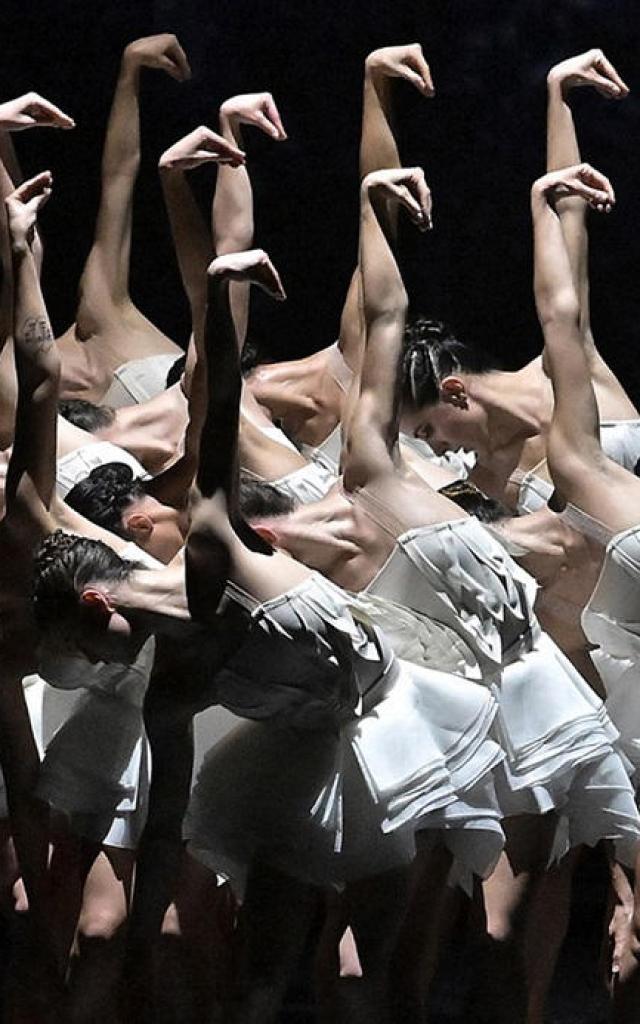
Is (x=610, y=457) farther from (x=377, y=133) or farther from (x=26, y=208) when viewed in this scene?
(x=26, y=208)

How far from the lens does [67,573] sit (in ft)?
14.9

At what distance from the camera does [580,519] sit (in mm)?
5430

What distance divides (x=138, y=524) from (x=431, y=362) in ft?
3.35

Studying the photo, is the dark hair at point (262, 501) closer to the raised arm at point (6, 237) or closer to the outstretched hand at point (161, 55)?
the raised arm at point (6, 237)

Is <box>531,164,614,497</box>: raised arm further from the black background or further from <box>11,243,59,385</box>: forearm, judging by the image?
the black background

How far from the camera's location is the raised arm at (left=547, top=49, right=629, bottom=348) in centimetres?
598

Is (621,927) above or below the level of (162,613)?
below

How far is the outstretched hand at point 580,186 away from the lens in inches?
217

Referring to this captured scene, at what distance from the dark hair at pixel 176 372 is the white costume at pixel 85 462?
1.71 ft

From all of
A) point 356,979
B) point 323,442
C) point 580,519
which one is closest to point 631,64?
point 323,442

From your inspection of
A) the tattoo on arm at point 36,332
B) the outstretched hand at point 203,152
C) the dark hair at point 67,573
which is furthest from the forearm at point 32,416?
the outstretched hand at point 203,152

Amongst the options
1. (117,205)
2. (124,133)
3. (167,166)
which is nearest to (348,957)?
(167,166)

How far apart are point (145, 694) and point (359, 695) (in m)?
0.37

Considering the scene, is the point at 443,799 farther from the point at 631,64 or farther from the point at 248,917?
the point at 631,64
